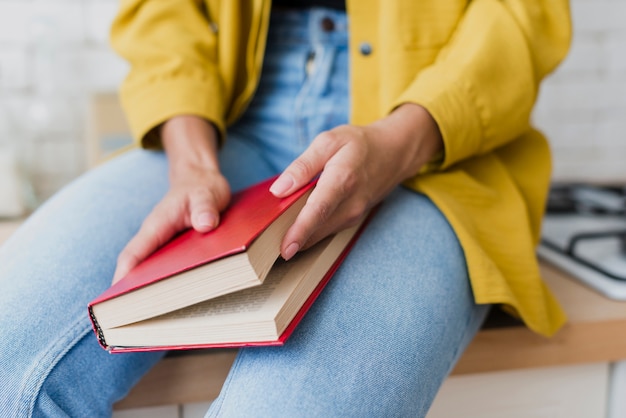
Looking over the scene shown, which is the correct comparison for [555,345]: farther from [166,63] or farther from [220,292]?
[166,63]

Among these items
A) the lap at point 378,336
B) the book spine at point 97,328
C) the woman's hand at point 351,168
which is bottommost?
the lap at point 378,336

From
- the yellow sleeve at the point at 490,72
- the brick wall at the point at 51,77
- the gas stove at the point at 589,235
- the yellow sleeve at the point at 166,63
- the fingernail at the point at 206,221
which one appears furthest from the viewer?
the brick wall at the point at 51,77

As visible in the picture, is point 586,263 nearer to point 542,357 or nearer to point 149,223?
point 542,357

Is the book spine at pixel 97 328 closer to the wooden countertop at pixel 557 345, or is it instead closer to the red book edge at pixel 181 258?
the red book edge at pixel 181 258

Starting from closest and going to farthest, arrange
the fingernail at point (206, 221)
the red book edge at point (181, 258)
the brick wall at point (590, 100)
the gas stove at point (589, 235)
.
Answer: the red book edge at point (181, 258), the fingernail at point (206, 221), the gas stove at point (589, 235), the brick wall at point (590, 100)

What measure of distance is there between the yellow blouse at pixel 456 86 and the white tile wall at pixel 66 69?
527mm

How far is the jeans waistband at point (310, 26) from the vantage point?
733 millimetres

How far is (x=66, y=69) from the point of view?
126cm

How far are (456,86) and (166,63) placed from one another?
36 cm

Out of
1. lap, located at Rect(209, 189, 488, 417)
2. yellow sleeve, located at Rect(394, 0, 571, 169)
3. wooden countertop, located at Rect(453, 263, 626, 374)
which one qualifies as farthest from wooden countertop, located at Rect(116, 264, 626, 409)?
yellow sleeve, located at Rect(394, 0, 571, 169)

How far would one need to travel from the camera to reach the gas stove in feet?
2.69

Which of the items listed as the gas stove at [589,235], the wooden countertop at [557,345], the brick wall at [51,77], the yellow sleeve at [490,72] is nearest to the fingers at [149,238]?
the yellow sleeve at [490,72]

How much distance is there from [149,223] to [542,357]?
46cm

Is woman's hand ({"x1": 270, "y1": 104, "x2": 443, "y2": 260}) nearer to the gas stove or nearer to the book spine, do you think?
the book spine
